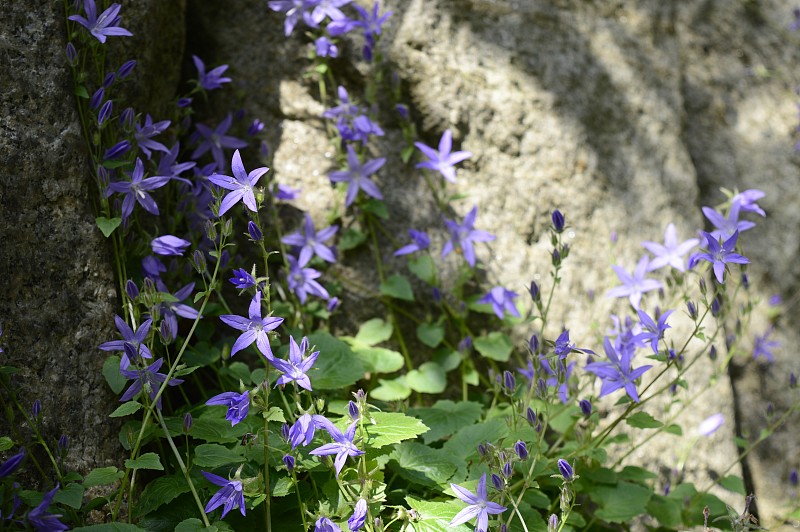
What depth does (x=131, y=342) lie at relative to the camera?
7.26ft

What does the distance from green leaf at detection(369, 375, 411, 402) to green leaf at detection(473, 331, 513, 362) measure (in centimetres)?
35

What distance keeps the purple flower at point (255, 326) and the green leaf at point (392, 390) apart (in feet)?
3.22

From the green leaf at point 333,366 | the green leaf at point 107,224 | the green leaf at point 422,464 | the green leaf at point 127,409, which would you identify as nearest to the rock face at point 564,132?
the green leaf at point 107,224

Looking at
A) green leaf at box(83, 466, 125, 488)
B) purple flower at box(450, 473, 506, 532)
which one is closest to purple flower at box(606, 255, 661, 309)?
purple flower at box(450, 473, 506, 532)

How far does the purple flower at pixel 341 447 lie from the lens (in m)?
2.00

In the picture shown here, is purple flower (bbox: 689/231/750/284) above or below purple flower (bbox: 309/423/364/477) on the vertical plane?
above

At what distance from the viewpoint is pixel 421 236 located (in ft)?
10.4

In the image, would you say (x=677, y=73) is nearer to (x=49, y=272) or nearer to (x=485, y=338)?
(x=485, y=338)

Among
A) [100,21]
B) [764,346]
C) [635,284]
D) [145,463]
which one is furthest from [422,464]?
[764,346]

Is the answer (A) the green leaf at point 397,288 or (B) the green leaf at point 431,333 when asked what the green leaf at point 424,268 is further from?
(B) the green leaf at point 431,333

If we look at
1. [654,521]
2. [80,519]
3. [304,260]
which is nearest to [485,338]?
[304,260]

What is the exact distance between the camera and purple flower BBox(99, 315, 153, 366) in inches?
83.6

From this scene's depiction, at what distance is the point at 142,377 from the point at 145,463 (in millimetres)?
248

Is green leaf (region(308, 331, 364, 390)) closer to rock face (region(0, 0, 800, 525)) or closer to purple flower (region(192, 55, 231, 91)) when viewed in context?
rock face (region(0, 0, 800, 525))
